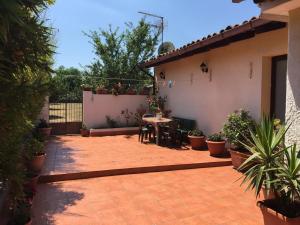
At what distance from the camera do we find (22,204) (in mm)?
3889

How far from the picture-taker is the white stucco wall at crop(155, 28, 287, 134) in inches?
292

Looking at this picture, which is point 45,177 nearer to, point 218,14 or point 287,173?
point 287,173

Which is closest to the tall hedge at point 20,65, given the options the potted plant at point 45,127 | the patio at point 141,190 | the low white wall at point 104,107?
the patio at point 141,190

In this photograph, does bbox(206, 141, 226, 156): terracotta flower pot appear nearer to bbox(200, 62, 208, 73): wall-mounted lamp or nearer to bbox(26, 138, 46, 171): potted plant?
bbox(200, 62, 208, 73): wall-mounted lamp

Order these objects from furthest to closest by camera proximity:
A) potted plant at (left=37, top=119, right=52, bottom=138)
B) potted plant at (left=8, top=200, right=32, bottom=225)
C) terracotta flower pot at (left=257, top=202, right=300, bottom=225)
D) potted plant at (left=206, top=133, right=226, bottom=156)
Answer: potted plant at (left=37, top=119, right=52, bottom=138) → potted plant at (left=206, top=133, right=226, bottom=156) → potted plant at (left=8, top=200, right=32, bottom=225) → terracotta flower pot at (left=257, top=202, right=300, bottom=225)

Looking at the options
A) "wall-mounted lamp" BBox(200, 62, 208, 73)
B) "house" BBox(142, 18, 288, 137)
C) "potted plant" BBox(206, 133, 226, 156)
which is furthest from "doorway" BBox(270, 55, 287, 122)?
"wall-mounted lamp" BBox(200, 62, 208, 73)

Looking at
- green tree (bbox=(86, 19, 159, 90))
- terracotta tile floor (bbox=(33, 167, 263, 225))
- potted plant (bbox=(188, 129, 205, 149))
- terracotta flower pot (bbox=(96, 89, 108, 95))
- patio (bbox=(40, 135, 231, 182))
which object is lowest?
terracotta tile floor (bbox=(33, 167, 263, 225))

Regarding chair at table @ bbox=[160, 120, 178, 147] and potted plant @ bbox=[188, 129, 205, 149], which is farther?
chair at table @ bbox=[160, 120, 178, 147]

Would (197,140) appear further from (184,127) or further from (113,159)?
(113,159)

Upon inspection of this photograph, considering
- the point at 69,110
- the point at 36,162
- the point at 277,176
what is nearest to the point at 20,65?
the point at 277,176

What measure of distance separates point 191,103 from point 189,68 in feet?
4.52

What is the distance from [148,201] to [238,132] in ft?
10.6

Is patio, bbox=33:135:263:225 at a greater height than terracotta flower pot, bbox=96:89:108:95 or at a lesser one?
lesser

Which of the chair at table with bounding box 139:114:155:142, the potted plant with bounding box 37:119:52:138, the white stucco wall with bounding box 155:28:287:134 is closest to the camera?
the white stucco wall with bounding box 155:28:287:134
